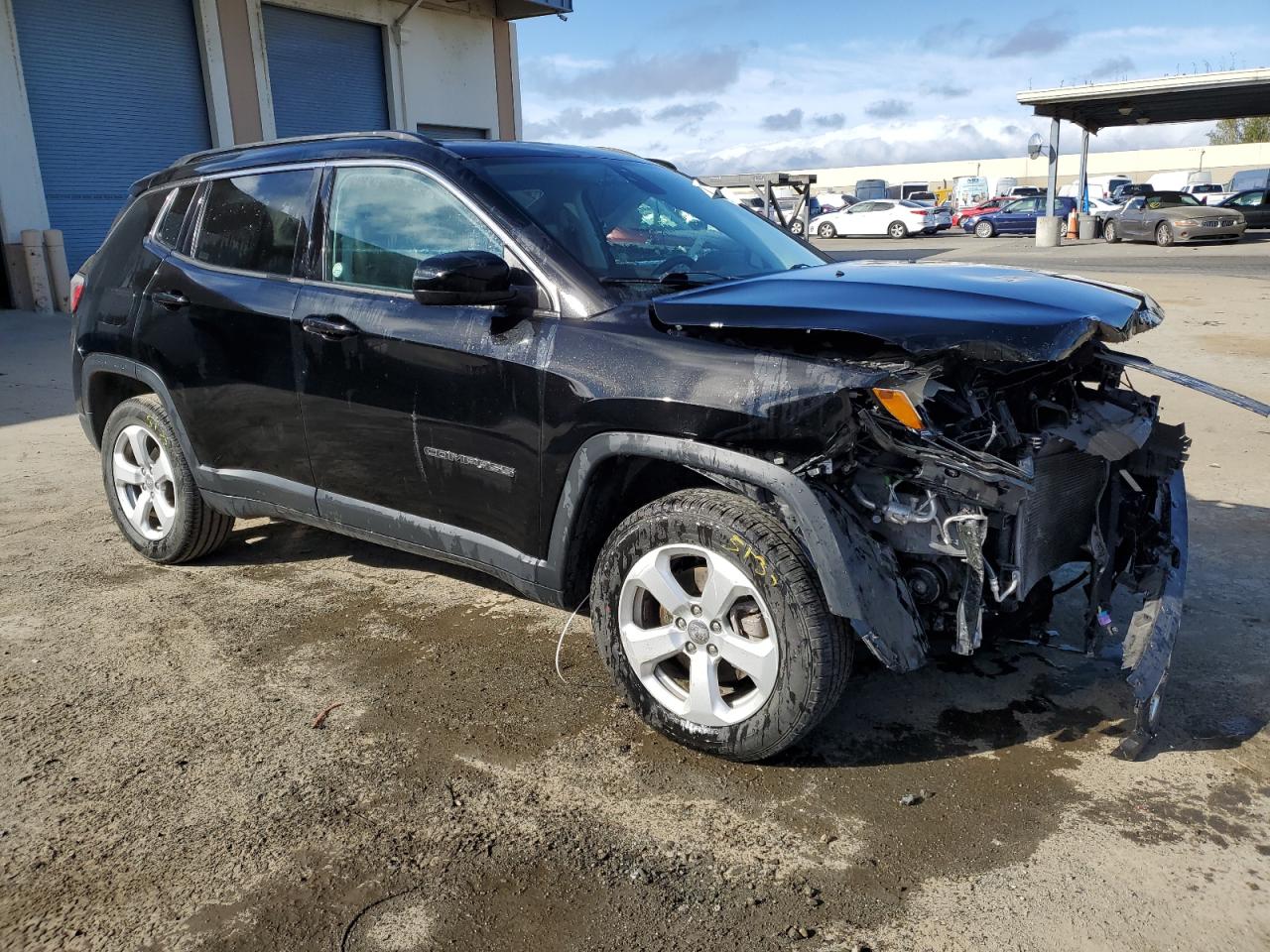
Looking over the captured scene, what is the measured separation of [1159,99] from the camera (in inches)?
1113

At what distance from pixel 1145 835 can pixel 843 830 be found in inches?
30.7

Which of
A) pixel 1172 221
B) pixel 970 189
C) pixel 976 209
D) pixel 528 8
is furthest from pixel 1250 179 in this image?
pixel 528 8

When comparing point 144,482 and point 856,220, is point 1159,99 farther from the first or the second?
point 144,482

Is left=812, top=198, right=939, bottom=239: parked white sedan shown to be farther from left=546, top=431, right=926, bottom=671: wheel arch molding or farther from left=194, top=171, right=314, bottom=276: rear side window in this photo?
left=546, top=431, right=926, bottom=671: wheel arch molding

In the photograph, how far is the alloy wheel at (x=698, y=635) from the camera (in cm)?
290

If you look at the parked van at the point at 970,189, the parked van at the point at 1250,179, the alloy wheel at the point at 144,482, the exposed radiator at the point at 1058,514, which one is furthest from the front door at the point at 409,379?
the parked van at the point at 970,189

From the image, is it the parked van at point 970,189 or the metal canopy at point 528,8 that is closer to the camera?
the metal canopy at point 528,8

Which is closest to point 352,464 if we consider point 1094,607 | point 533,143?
point 533,143

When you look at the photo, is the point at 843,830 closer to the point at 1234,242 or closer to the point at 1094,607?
the point at 1094,607

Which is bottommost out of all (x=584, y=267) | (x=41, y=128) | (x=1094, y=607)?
(x=1094, y=607)

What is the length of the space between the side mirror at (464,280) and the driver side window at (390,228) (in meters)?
0.23

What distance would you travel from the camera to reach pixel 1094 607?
3.27 meters

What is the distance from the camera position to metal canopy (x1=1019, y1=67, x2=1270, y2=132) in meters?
26.0

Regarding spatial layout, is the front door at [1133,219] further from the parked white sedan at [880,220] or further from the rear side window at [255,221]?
the rear side window at [255,221]
